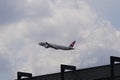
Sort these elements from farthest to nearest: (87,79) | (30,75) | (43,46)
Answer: (43,46)
(30,75)
(87,79)

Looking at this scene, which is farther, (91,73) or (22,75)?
(22,75)

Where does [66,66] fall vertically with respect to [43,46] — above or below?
below

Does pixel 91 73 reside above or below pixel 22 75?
below

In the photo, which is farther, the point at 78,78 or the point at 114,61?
the point at 78,78

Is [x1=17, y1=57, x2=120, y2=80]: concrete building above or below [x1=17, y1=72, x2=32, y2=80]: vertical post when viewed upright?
below

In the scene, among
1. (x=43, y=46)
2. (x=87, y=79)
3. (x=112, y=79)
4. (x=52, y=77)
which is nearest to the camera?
(x=112, y=79)

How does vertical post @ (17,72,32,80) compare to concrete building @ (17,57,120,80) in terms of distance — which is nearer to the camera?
concrete building @ (17,57,120,80)

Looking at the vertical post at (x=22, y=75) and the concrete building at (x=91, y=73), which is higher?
→ the vertical post at (x=22, y=75)

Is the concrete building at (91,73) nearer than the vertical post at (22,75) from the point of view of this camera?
Yes

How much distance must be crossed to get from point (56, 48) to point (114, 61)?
5763 centimetres

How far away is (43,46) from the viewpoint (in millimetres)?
141875

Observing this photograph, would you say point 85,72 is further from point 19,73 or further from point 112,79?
point 19,73

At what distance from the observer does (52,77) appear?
101 metres

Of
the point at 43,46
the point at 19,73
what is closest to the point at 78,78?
the point at 19,73
